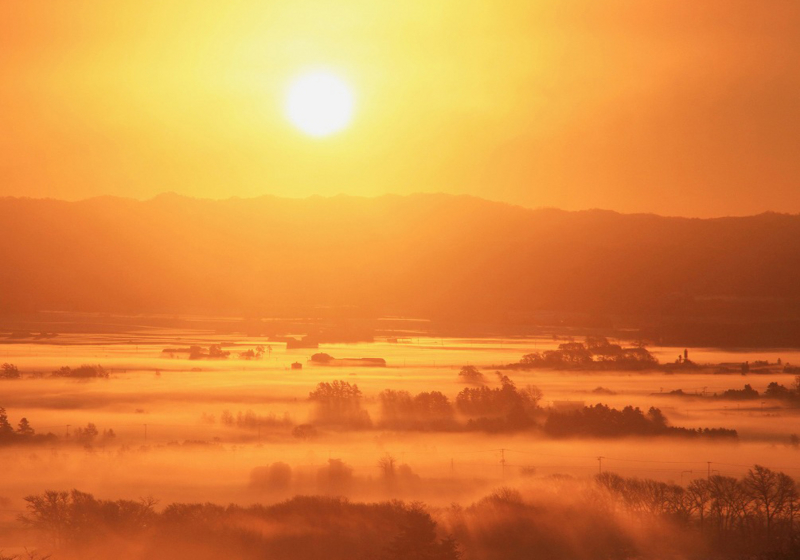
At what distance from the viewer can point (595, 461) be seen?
3291 cm

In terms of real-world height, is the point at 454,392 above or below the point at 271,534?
above

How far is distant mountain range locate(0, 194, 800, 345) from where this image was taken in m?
60.4

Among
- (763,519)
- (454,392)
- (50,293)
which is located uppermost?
(50,293)

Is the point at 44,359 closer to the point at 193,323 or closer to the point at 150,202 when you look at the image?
the point at 193,323

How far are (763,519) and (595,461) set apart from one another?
7745mm

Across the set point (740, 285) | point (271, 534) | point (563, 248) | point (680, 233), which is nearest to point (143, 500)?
point (271, 534)

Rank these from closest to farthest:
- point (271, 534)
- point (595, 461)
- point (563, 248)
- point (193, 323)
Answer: point (271, 534)
point (595, 461)
point (193, 323)
point (563, 248)

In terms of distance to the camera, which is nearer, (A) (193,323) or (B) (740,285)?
(A) (193,323)

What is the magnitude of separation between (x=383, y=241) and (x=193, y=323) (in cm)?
3559

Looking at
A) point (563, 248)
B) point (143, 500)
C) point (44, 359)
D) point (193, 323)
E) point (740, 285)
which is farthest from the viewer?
point (563, 248)

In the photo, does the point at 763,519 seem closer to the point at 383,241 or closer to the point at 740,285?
the point at 740,285

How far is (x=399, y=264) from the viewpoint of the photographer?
8081 centimetres

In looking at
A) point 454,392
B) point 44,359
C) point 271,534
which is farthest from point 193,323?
point 271,534

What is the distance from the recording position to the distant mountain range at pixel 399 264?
6041 centimetres
